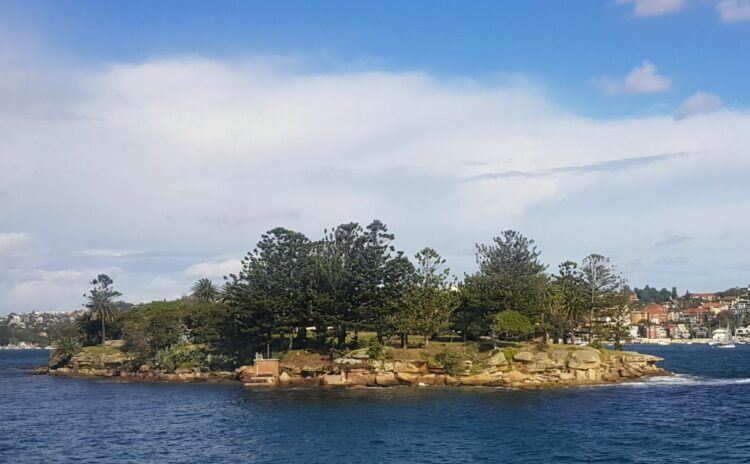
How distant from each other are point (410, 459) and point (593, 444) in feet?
45.2

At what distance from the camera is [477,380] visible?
84812mm

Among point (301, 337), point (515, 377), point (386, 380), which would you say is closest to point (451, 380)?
point (515, 377)

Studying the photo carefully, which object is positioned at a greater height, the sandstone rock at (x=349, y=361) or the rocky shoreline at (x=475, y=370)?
the sandstone rock at (x=349, y=361)

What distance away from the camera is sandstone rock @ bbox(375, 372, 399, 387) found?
86.4 meters

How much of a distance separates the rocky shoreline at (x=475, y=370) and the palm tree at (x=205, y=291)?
55.8m

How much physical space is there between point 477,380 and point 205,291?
81171mm

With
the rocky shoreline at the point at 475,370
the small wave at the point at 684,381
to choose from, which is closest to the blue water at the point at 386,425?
the small wave at the point at 684,381

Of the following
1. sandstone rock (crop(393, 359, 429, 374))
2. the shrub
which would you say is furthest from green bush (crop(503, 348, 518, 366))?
the shrub

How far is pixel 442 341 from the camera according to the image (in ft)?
346

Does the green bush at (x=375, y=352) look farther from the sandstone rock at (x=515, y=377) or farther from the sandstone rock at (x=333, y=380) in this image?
the sandstone rock at (x=515, y=377)

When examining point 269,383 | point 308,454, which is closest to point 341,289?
point 269,383

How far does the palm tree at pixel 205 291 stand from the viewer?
149 m

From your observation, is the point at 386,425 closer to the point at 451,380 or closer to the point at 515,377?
the point at 451,380

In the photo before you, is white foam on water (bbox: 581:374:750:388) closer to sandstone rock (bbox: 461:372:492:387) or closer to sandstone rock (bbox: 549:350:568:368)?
sandstone rock (bbox: 549:350:568:368)
